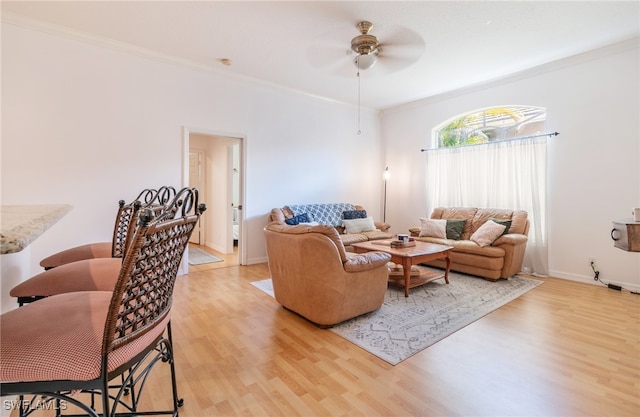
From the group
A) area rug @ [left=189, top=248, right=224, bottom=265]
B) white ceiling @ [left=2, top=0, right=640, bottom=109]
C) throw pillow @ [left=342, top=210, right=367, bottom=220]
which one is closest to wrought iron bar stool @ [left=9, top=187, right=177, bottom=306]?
white ceiling @ [left=2, top=0, right=640, bottom=109]

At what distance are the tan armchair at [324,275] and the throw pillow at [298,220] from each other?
5.55ft

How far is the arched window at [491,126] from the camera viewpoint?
4559 millimetres

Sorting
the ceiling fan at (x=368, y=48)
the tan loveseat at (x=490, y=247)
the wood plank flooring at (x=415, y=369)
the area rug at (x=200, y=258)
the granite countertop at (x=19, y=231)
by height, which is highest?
the ceiling fan at (x=368, y=48)

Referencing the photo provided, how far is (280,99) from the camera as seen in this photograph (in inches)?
202

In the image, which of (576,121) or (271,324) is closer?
(271,324)

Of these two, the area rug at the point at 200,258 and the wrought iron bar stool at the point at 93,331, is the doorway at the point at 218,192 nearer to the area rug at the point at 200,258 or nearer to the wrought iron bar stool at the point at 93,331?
the area rug at the point at 200,258

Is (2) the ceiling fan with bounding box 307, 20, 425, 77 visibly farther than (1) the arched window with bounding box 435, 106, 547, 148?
No

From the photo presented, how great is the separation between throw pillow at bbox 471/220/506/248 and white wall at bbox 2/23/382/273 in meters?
2.98

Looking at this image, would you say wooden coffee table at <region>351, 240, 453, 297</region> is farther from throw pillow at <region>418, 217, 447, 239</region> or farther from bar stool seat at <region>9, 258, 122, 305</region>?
bar stool seat at <region>9, 258, 122, 305</region>

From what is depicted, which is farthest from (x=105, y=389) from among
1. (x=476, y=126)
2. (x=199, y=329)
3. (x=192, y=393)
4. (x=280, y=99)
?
(x=476, y=126)

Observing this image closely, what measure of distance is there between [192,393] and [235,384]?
0.79ft

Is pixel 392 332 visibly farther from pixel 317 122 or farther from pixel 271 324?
pixel 317 122

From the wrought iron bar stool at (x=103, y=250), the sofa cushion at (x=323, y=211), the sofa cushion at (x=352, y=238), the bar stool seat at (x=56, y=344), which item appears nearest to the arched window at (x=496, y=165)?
the sofa cushion at (x=352, y=238)

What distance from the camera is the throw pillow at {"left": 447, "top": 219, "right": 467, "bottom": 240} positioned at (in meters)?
4.68
